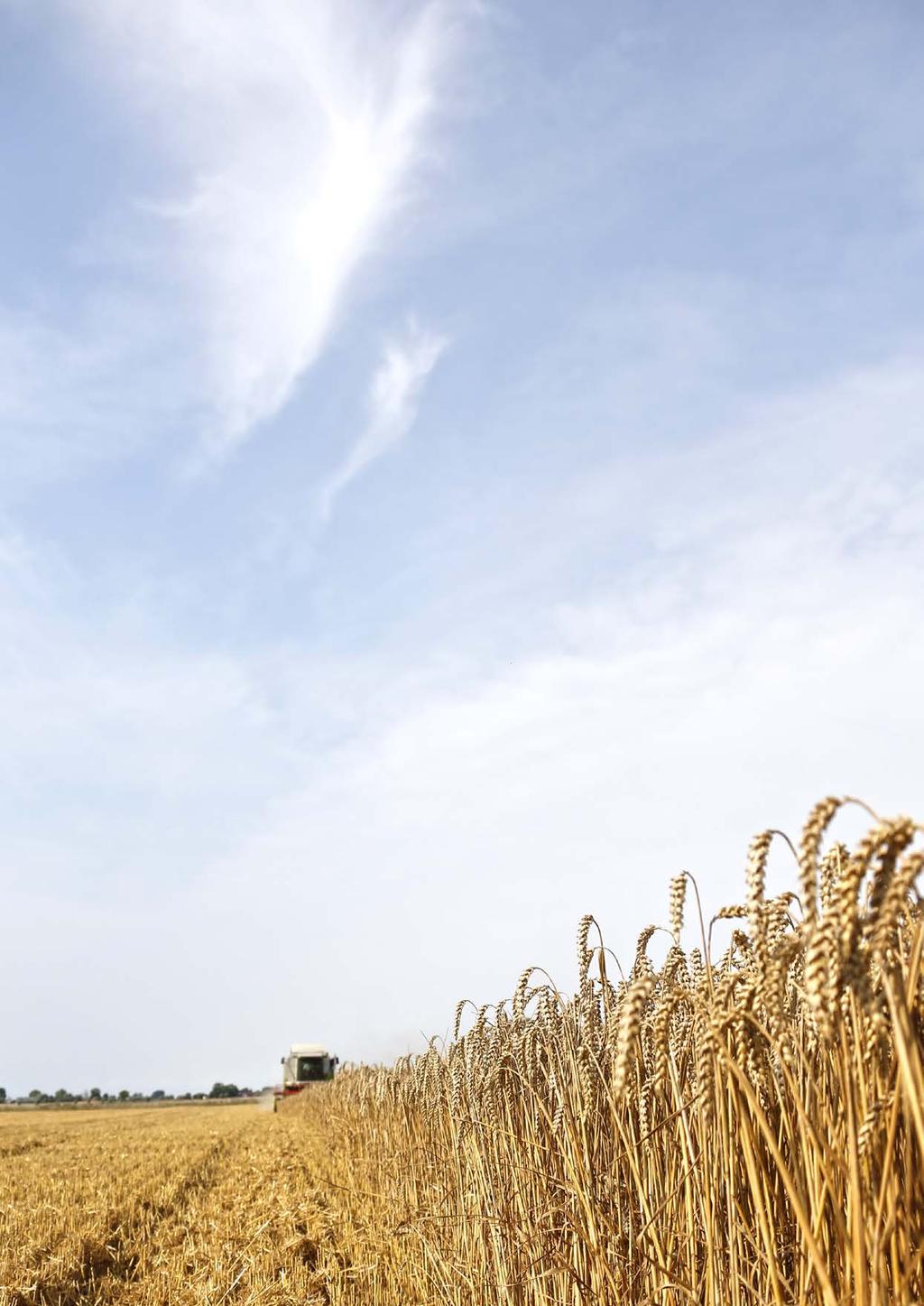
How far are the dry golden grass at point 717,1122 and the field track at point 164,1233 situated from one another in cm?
150

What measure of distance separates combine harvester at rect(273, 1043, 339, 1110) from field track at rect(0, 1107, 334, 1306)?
29.0m

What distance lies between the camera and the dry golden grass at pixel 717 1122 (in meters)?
1.70

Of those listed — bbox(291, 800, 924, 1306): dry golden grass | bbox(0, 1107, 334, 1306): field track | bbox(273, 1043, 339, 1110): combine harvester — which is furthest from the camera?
bbox(273, 1043, 339, 1110): combine harvester

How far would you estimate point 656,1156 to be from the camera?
324 cm

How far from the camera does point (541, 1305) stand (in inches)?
153

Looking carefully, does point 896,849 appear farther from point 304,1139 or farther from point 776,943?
point 304,1139

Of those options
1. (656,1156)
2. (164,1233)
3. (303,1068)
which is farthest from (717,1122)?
(303,1068)

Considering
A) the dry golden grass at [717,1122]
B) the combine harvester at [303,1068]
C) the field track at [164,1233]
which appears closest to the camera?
the dry golden grass at [717,1122]

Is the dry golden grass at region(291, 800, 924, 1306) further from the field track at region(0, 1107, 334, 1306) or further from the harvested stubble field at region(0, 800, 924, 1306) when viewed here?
the field track at region(0, 1107, 334, 1306)

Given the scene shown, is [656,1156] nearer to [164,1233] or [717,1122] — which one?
[717,1122]

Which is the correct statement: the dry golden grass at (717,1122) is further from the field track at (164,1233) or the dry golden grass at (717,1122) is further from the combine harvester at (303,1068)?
the combine harvester at (303,1068)

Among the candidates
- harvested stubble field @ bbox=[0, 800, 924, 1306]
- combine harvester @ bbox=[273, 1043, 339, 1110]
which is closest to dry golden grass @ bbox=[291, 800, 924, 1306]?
harvested stubble field @ bbox=[0, 800, 924, 1306]

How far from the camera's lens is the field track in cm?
746

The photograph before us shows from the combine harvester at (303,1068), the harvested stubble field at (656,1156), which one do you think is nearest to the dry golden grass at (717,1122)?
the harvested stubble field at (656,1156)
